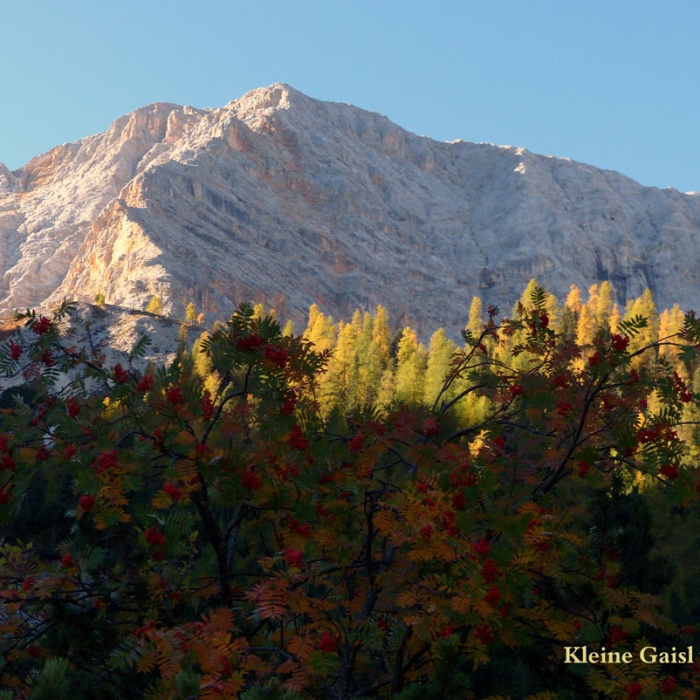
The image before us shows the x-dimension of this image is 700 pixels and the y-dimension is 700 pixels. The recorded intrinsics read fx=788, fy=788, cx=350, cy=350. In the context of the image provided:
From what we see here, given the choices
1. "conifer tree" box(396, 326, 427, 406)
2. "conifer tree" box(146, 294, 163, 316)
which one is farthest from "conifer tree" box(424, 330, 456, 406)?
"conifer tree" box(146, 294, 163, 316)

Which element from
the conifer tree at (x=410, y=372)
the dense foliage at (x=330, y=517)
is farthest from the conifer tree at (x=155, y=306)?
the dense foliage at (x=330, y=517)

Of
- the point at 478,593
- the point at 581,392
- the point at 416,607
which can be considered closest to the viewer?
the point at 478,593

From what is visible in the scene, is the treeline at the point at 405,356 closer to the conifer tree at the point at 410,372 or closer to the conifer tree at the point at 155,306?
the conifer tree at the point at 410,372

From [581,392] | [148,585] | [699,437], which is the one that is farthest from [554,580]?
[699,437]

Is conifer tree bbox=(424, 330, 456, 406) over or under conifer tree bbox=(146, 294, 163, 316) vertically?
under

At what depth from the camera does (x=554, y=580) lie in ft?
21.9

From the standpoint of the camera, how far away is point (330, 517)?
6.67 m

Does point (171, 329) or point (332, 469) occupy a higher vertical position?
point (171, 329)

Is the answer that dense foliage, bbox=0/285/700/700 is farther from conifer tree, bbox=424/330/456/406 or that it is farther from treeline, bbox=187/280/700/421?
conifer tree, bbox=424/330/456/406

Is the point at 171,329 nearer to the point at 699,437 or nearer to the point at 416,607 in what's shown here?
the point at 699,437

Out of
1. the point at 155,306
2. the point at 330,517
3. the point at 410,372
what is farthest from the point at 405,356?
the point at 155,306

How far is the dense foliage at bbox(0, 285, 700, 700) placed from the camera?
5586 mm

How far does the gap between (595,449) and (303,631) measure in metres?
2.78

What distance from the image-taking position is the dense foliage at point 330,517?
5586mm
